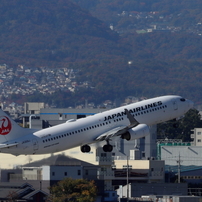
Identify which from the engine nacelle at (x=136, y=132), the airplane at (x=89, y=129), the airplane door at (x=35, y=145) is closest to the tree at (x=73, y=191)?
the airplane at (x=89, y=129)

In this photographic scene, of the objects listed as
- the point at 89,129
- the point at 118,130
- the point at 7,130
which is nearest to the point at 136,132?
the point at 118,130

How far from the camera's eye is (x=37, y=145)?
80.8 m

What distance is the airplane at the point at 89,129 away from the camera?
264 ft

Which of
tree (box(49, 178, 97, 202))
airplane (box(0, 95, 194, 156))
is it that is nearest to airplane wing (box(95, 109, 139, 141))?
airplane (box(0, 95, 194, 156))

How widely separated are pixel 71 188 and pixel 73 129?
10.5 m

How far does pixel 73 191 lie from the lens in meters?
91.5

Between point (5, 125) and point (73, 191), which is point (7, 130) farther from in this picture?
point (73, 191)

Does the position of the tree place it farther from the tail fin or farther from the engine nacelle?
the tail fin

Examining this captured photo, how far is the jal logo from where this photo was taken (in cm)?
8012

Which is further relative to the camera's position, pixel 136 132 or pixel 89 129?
pixel 136 132

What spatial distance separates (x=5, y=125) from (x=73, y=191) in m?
14.6

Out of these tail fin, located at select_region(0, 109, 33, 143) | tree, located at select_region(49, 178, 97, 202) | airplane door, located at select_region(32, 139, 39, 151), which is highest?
tail fin, located at select_region(0, 109, 33, 143)

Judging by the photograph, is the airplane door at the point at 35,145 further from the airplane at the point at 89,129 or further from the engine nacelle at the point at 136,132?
the engine nacelle at the point at 136,132

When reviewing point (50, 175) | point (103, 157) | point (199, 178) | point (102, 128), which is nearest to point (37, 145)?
point (102, 128)
